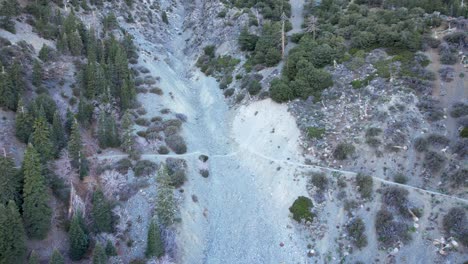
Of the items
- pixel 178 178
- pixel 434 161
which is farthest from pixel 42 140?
pixel 434 161

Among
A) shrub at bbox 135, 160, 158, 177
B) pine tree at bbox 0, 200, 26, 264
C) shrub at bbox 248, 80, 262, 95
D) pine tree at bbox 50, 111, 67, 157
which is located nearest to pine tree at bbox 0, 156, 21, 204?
pine tree at bbox 0, 200, 26, 264

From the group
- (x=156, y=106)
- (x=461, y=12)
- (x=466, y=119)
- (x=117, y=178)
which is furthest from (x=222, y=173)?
(x=461, y=12)

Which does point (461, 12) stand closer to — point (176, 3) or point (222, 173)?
point (222, 173)

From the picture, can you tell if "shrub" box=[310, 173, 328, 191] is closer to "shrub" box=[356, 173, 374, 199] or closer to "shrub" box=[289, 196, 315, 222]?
"shrub" box=[289, 196, 315, 222]

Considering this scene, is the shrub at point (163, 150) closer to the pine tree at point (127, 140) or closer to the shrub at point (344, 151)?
the pine tree at point (127, 140)

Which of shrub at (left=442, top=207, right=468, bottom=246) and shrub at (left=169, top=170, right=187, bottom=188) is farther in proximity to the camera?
shrub at (left=169, top=170, right=187, bottom=188)

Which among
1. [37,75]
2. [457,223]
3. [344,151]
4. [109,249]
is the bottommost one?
[109,249]

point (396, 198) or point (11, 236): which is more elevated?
point (11, 236)

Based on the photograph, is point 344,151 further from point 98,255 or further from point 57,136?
point 57,136
